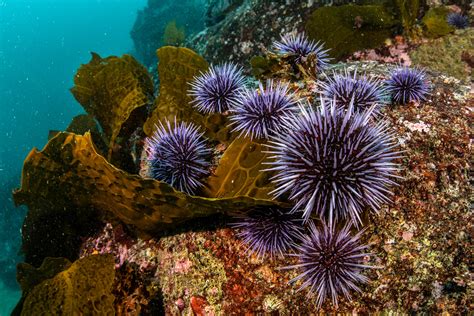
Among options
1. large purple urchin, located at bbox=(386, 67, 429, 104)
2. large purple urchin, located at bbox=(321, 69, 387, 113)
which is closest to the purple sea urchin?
large purple urchin, located at bbox=(386, 67, 429, 104)

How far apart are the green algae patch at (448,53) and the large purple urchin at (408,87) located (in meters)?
3.09

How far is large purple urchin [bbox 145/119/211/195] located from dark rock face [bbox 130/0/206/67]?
2342cm

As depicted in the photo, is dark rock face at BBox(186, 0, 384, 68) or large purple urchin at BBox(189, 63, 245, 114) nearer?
large purple urchin at BBox(189, 63, 245, 114)

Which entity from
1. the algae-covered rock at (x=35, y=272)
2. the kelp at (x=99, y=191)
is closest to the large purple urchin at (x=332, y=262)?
the kelp at (x=99, y=191)

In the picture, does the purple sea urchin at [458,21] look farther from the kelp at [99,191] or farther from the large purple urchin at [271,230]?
the kelp at [99,191]

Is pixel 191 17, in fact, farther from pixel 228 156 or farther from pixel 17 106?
pixel 17 106

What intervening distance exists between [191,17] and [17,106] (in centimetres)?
5467

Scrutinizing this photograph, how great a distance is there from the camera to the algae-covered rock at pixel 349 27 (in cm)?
649

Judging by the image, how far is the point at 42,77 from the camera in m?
76.8

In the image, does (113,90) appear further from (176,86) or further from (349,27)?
(349,27)

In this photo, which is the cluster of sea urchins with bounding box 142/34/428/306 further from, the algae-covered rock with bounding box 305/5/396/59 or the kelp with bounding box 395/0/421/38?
the kelp with bounding box 395/0/421/38

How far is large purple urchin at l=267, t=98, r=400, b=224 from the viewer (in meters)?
2.39

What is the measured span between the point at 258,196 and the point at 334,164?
2.64 feet

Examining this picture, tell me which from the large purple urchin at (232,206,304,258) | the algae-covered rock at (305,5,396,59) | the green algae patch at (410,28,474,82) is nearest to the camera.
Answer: the large purple urchin at (232,206,304,258)
